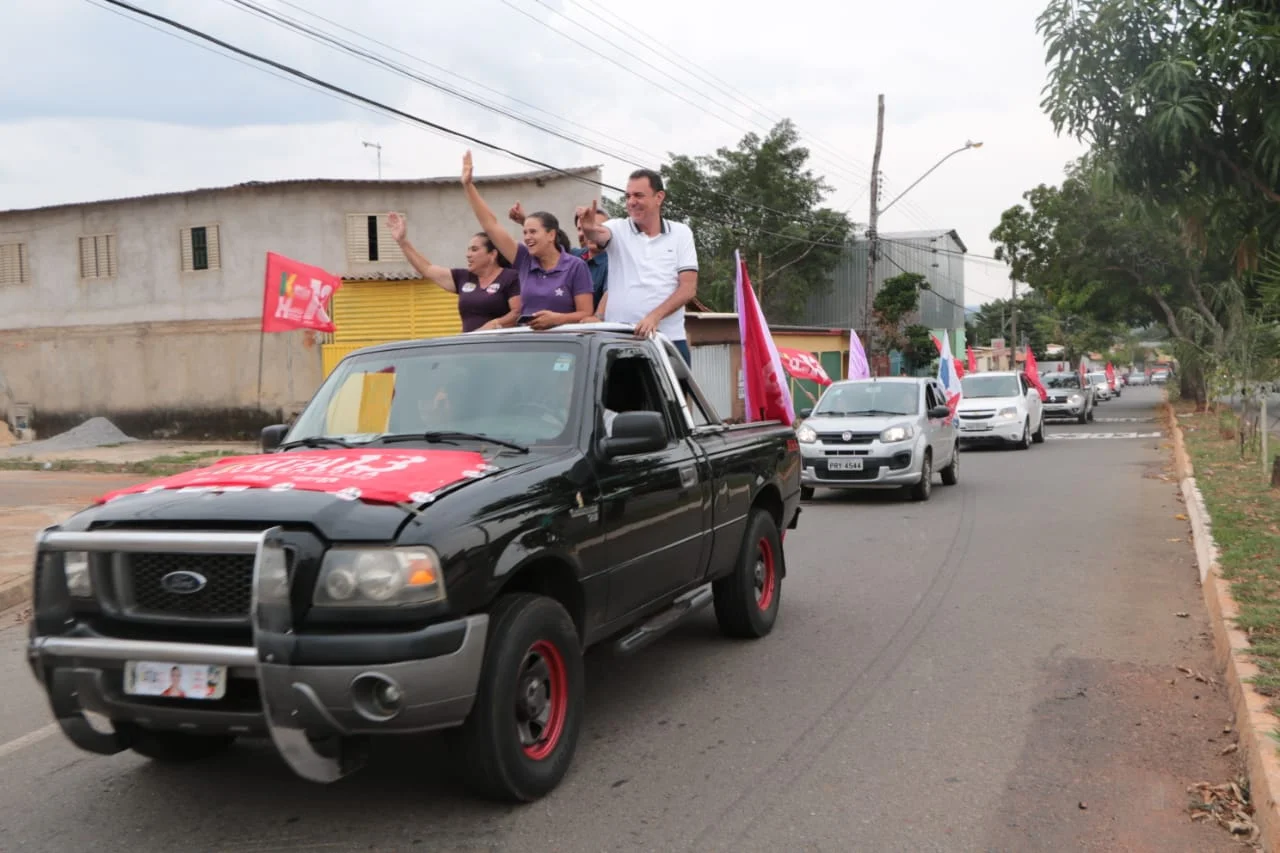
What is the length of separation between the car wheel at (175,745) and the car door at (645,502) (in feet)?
5.54

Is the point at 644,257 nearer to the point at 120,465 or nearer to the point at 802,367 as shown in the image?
the point at 120,465

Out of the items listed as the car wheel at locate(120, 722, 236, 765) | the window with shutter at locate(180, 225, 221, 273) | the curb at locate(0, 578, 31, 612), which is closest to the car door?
the car wheel at locate(120, 722, 236, 765)

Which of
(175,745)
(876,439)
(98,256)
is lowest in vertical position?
(175,745)

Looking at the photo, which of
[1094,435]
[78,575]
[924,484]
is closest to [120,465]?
[924,484]

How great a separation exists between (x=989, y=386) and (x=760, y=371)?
18.0 metres

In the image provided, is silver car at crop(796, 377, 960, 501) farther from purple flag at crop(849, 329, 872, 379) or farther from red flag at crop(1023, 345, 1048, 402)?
red flag at crop(1023, 345, 1048, 402)

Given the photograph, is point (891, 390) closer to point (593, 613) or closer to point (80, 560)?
point (593, 613)

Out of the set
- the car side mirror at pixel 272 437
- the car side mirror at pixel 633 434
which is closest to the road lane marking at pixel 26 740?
the car side mirror at pixel 272 437

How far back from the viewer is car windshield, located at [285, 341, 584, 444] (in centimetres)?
473

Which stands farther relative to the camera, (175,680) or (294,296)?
(294,296)

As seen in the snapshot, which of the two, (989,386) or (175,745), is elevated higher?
(989,386)

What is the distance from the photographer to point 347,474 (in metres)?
3.86

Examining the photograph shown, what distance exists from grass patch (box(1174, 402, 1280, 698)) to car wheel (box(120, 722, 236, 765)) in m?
4.49

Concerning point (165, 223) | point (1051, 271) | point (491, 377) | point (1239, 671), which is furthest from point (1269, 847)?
point (1051, 271)
